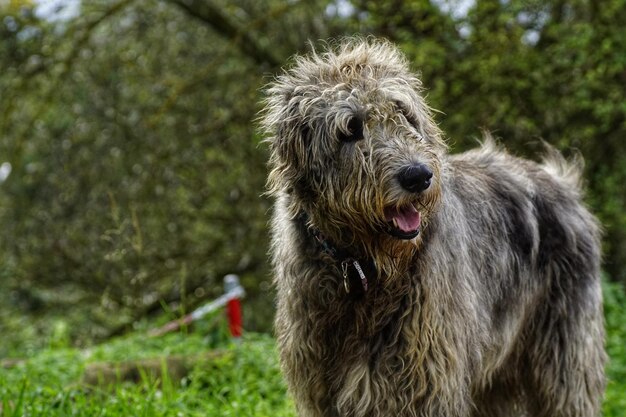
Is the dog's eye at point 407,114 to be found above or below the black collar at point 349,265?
above

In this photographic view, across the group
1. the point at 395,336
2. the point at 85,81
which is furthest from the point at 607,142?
the point at 395,336

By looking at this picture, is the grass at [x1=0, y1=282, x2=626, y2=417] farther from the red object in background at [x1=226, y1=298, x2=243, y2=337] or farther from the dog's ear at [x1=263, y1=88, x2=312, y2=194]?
the dog's ear at [x1=263, y1=88, x2=312, y2=194]

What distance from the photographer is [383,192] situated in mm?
3770

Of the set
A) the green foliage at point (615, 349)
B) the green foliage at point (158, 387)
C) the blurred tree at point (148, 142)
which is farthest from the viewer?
the blurred tree at point (148, 142)

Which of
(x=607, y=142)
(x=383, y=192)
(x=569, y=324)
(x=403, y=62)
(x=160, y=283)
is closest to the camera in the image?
(x=383, y=192)

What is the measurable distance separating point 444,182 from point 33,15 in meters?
7.77

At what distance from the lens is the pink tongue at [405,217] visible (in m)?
3.81

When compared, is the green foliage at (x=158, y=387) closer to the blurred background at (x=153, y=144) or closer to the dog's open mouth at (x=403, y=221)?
the dog's open mouth at (x=403, y=221)

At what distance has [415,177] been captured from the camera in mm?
3738

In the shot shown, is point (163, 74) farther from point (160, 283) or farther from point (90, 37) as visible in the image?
point (160, 283)

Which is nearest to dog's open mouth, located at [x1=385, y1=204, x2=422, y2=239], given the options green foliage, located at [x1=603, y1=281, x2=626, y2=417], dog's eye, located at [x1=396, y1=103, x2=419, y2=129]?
dog's eye, located at [x1=396, y1=103, x2=419, y2=129]

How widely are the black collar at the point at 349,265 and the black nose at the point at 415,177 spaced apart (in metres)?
0.43

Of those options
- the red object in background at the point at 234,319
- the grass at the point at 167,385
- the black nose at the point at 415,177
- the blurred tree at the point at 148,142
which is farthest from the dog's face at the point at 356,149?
the blurred tree at the point at 148,142

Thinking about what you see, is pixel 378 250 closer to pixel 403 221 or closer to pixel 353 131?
pixel 403 221
